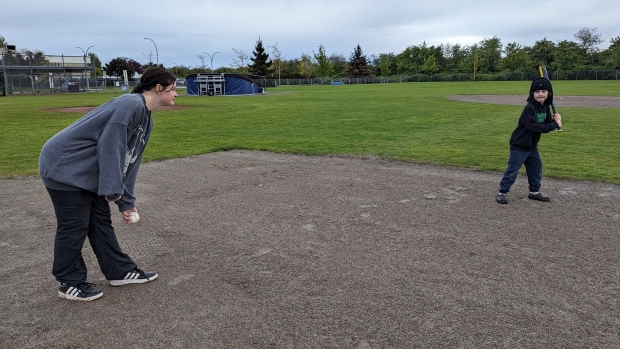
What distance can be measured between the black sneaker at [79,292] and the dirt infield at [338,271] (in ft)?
0.27

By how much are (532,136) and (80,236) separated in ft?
19.3

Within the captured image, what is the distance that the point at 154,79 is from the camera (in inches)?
143

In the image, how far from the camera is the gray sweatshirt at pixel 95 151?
341 cm

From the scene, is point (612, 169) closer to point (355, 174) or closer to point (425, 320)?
point (355, 174)

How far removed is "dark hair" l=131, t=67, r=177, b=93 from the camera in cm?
364

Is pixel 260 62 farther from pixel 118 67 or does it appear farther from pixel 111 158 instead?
pixel 111 158

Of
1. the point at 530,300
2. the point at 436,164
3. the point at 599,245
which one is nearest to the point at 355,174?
the point at 436,164

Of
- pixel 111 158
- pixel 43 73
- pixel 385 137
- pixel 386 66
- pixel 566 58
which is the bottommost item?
pixel 385 137

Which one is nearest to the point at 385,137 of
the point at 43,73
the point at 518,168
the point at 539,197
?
the point at 518,168

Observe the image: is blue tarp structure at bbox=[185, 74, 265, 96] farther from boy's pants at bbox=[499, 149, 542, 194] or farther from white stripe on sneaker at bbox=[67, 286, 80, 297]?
white stripe on sneaker at bbox=[67, 286, 80, 297]

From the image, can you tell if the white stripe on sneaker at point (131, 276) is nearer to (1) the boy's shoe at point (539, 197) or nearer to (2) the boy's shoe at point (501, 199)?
(2) the boy's shoe at point (501, 199)

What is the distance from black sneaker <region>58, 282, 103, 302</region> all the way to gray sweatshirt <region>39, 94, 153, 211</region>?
851 mm

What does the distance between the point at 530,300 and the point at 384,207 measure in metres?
2.84

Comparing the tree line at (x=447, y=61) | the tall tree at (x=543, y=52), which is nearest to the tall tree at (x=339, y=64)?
the tree line at (x=447, y=61)
